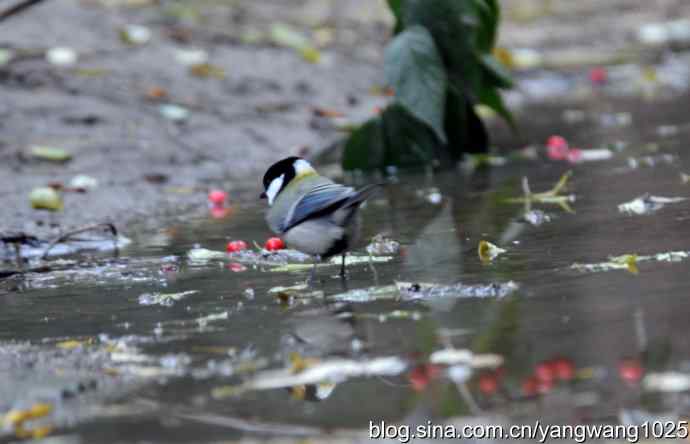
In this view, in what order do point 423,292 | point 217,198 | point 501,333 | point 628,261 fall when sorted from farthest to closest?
point 217,198 → point 628,261 → point 423,292 → point 501,333

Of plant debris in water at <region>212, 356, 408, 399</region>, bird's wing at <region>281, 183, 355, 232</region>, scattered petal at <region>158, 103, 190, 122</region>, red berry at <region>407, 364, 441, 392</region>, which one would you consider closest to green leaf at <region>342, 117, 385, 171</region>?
scattered petal at <region>158, 103, 190, 122</region>

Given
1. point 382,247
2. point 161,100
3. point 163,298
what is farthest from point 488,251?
point 161,100

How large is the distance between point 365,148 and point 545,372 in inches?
200

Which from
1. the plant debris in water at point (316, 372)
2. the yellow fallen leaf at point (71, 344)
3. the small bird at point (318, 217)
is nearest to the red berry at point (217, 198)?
the small bird at point (318, 217)

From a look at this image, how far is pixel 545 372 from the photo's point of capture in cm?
329

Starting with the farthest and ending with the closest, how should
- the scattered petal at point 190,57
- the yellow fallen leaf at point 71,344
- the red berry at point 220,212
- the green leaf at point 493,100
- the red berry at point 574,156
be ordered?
1. the scattered petal at point 190,57
2. the green leaf at point 493,100
3. the red berry at point 574,156
4. the red berry at point 220,212
5. the yellow fallen leaf at point 71,344

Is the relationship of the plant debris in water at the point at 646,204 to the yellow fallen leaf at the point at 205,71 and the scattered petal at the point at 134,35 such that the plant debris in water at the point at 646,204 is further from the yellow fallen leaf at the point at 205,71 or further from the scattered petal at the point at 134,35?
the scattered petal at the point at 134,35

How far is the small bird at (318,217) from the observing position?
4.85 metres

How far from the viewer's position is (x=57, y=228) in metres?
6.59

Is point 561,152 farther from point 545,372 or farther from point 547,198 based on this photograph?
point 545,372

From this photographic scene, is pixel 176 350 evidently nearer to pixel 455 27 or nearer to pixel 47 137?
pixel 455 27

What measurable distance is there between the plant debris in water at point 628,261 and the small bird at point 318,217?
2.68 feet

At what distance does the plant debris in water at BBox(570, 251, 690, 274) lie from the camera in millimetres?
4617

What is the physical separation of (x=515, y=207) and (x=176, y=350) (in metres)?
2.89
